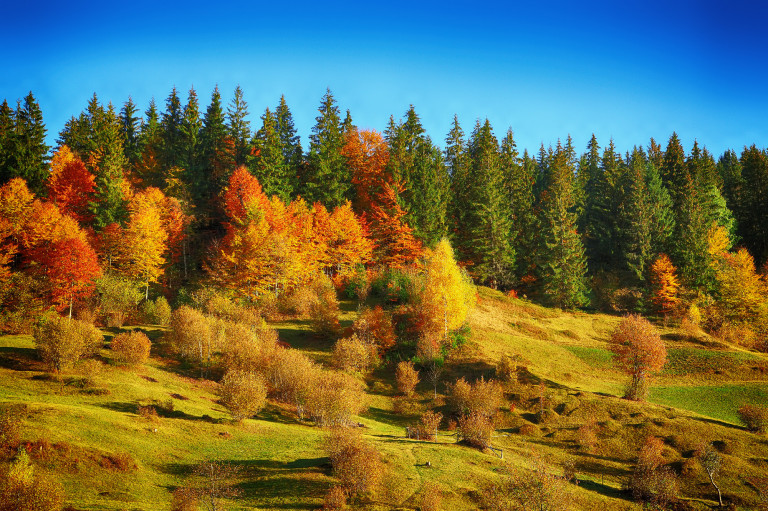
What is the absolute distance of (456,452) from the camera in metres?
36.0

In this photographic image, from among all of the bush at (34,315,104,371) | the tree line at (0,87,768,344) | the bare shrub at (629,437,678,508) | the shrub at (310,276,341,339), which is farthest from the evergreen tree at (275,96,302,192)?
the bare shrub at (629,437,678,508)

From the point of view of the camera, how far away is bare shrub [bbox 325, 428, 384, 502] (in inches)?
1091

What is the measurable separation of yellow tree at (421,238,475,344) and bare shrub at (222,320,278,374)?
1955 cm

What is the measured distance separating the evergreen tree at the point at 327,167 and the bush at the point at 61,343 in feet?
154

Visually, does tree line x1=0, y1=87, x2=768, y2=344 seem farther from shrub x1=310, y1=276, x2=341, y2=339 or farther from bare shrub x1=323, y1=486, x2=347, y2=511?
bare shrub x1=323, y1=486, x2=347, y2=511

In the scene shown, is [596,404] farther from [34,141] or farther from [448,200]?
[34,141]

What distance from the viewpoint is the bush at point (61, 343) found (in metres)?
38.2

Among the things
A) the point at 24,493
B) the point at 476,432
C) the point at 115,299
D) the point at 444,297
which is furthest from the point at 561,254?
the point at 24,493

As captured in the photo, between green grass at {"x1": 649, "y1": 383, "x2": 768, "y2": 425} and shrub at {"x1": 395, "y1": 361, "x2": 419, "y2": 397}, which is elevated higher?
shrub at {"x1": 395, "y1": 361, "x2": 419, "y2": 397}

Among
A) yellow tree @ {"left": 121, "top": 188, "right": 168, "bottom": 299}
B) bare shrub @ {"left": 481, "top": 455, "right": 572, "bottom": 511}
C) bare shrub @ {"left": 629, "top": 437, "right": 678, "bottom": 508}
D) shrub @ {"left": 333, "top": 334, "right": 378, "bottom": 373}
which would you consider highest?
yellow tree @ {"left": 121, "top": 188, "right": 168, "bottom": 299}

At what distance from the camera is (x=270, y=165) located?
3150 inches

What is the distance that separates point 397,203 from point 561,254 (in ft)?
98.8

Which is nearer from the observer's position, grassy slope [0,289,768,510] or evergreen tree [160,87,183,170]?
grassy slope [0,289,768,510]

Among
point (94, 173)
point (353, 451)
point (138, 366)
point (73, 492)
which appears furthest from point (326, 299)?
point (94, 173)
